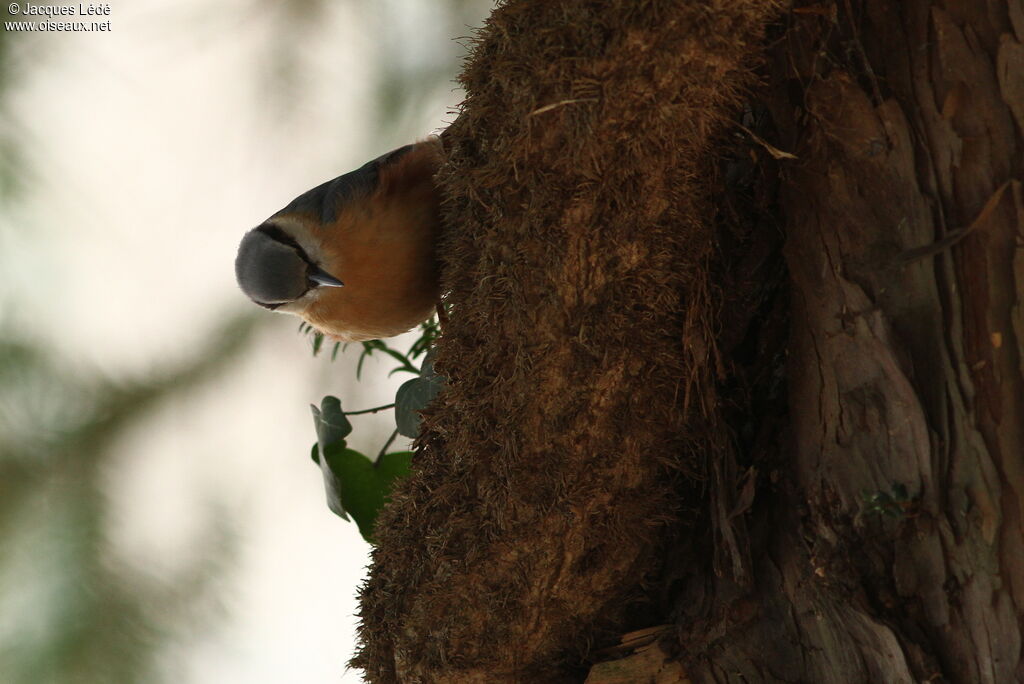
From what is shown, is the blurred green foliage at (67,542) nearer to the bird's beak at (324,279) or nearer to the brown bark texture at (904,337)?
the bird's beak at (324,279)

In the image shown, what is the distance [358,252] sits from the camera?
1272 millimetres

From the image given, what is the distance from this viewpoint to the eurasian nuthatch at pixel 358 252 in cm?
121

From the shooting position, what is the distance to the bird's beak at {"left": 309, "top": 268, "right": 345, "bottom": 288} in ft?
4.18

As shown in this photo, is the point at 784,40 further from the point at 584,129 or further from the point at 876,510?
the point at 876,510

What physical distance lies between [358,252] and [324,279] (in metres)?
0.07

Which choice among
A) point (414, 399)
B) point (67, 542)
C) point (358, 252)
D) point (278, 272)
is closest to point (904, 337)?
point (414, 399)

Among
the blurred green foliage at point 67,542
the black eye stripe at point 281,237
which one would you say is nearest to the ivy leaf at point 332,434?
Result: the black eye stripe at point 281,237

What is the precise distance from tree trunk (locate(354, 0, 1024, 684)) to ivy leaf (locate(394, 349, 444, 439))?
12 centimetres

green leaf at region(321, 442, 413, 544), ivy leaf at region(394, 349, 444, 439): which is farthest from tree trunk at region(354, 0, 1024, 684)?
green leaf at region(321, 442, 413, 544)

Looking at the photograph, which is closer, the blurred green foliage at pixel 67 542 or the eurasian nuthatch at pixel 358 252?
the eurasian nuthatch at pixel 358 252

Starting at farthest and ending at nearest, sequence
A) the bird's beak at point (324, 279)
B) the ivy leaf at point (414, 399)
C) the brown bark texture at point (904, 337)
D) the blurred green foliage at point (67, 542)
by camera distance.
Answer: the blurred green foliage at point (67, 542) < the bird's beak at point (324, 279) < the ivy leaf at point (414, 399) < the brown bark texture at point (904, 337)

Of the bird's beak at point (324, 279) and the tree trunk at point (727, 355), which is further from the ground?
the bird's beak at point (324, 279)

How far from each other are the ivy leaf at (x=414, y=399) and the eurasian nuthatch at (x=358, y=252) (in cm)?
14

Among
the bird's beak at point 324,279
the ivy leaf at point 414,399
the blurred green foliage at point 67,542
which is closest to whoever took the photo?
the ivy leaf at point 414,399
